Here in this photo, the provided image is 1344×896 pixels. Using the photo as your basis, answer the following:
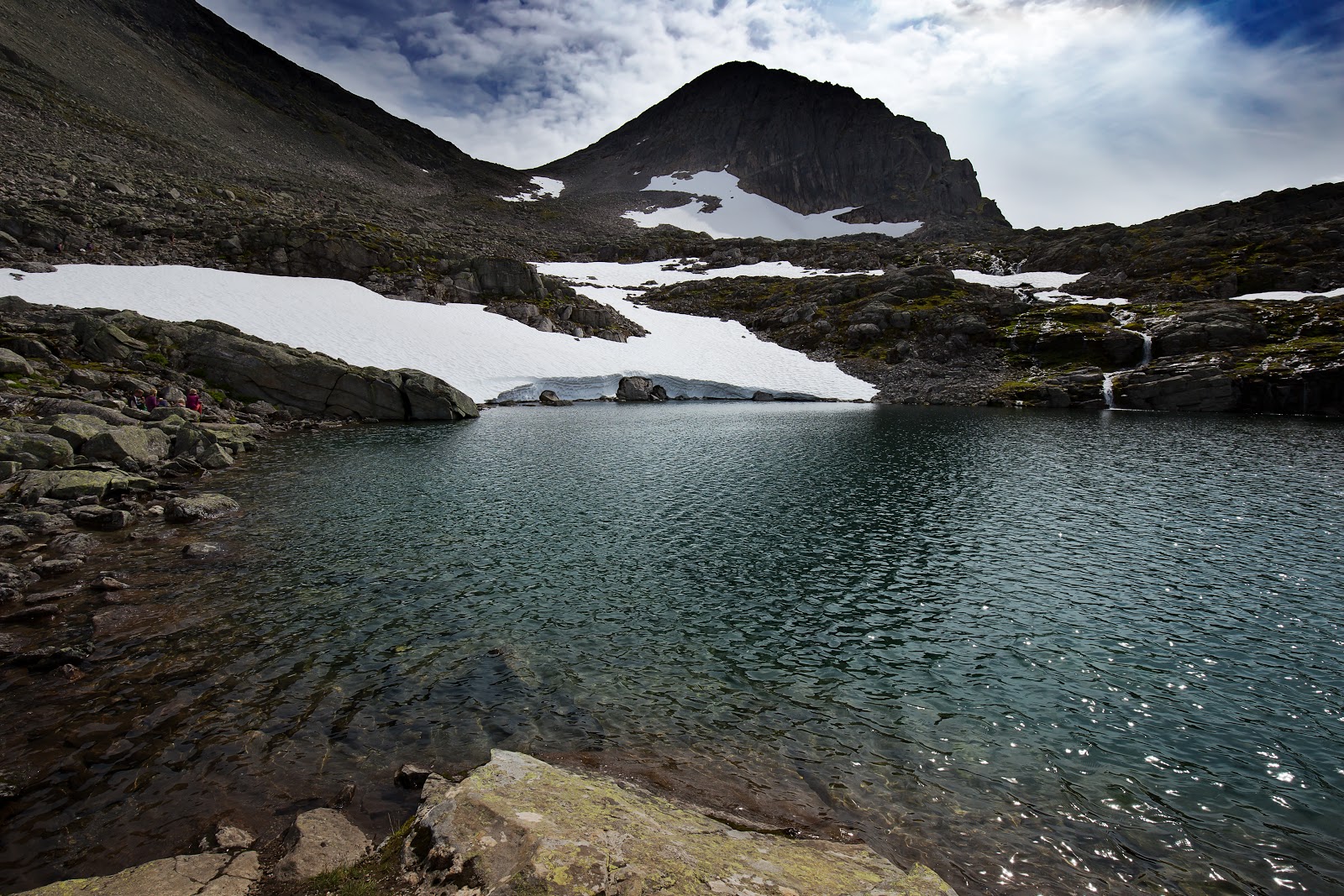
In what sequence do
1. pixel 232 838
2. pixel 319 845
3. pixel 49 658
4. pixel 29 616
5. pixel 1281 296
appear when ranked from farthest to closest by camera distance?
pixel 1281 296
pixel 29 616
pixel 49 658
pixel 232 838
pixel 319 845

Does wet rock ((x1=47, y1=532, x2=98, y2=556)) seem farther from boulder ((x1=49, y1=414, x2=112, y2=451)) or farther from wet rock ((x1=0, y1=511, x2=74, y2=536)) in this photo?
boulder ((x1=49, y1=414, x2=112, y2=451))

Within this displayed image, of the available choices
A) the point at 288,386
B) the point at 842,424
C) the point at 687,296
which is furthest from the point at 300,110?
the point at 842,424

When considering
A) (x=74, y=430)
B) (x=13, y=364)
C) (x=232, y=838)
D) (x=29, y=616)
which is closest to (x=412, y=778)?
(x=232, y=838)

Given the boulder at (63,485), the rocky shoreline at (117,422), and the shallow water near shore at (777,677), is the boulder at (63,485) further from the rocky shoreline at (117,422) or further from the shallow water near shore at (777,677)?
the shallow water near shore at (777,677)

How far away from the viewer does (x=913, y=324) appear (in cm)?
9512

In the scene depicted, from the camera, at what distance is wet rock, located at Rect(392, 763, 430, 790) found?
9320 mm

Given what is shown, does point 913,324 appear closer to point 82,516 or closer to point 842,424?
point 842,424

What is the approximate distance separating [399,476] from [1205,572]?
3371 cm

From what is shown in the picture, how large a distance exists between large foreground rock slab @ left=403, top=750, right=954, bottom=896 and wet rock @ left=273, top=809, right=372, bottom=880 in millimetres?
1016

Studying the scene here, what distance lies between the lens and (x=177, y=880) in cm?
670

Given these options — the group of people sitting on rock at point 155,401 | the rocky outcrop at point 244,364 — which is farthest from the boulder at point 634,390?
the group of people sitting on rock at point 155,401

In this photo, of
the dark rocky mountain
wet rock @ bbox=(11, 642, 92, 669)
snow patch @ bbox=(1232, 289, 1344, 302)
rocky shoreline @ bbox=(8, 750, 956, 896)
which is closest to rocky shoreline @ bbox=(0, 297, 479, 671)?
wet rock @ bbox=(11, 642, 92, 669)

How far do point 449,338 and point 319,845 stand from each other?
69.5 meters

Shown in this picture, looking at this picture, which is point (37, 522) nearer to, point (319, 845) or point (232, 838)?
point (232, 838)
